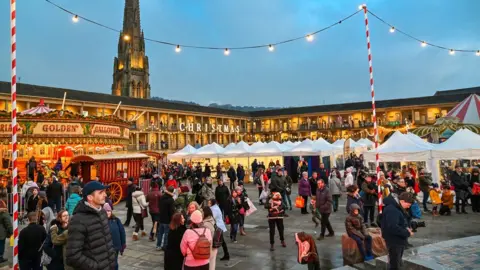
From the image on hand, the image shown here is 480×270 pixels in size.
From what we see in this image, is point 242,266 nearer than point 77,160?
Yes

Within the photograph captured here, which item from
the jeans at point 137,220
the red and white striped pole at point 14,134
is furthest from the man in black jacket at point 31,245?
the jeans at point 137,220

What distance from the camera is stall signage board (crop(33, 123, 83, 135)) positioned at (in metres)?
17.2

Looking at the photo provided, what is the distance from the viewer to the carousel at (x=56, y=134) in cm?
1673

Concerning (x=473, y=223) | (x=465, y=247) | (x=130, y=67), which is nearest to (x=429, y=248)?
(x=465, y=247)

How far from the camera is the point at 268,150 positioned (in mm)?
22016

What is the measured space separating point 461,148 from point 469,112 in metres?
10.6

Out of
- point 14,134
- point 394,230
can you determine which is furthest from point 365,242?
point 14,134

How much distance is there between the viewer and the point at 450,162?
712 inches

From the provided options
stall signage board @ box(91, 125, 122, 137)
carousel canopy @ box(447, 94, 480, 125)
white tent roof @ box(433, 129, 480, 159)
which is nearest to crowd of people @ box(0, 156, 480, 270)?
white tent roof @ box(433, 129, 480, 159)

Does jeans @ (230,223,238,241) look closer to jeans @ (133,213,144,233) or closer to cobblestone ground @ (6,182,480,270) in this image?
cobblestone ground @ (6,182,480,270)

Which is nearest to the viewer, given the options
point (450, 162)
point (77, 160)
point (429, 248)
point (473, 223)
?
point (429, 248)

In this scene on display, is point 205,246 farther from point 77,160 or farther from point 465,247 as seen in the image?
point 77,160

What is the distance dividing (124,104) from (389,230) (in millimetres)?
44675

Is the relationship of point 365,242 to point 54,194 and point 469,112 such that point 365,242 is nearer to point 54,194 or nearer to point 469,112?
point 54,194
